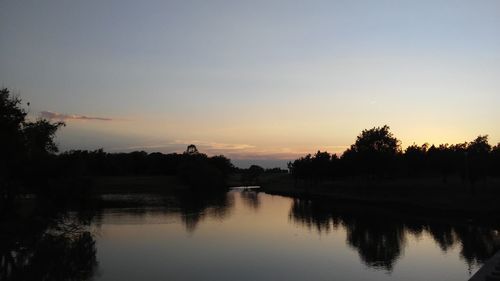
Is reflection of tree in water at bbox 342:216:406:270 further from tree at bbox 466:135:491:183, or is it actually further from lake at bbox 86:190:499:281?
tree at bbox 466:135:491:183

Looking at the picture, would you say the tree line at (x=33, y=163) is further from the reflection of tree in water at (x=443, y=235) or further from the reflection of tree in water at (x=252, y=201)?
the reflection of tree in water at (x=252, y=201)

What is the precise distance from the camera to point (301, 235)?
145 ft

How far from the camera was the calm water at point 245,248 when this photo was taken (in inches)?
789

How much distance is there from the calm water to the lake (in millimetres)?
62

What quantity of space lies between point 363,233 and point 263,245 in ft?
37.3

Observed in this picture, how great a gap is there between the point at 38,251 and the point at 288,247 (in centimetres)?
2281

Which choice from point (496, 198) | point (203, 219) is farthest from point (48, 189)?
point (496, 198)

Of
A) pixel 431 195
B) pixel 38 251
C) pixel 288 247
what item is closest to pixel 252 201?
pixel 431 195

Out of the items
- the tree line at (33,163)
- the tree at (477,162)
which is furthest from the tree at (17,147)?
the tree at (477,162)

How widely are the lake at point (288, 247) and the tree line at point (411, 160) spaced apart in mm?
13562

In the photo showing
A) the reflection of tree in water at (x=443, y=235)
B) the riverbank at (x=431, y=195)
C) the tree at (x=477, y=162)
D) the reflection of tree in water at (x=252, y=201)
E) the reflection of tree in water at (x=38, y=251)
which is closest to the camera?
the reflection of tree in water at (x=38, y=251)

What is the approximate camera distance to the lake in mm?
27922

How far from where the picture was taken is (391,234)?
43.7m

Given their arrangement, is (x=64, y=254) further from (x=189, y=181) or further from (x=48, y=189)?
(x=189, y=181)
